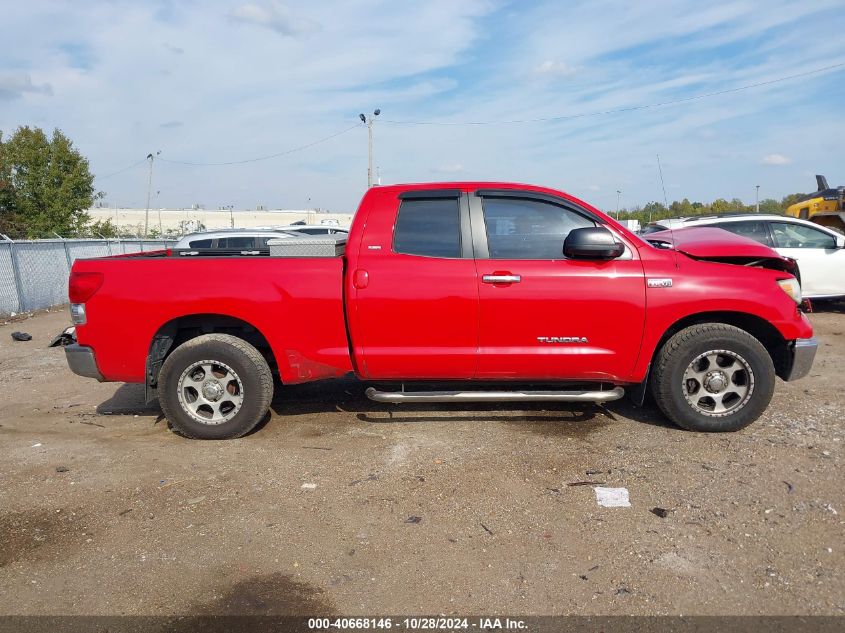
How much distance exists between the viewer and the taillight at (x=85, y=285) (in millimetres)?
4496

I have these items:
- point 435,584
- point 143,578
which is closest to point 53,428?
point 143,578

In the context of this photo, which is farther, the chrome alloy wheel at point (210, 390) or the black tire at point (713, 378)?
the chrome alloy wheel at point (210, 390)

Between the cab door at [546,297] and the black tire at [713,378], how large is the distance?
0.33m

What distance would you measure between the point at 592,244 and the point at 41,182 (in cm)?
4379

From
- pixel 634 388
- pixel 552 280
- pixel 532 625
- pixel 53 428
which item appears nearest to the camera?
pixel 532 625

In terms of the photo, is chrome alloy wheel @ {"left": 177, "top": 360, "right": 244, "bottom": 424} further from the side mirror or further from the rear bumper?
the side mirror

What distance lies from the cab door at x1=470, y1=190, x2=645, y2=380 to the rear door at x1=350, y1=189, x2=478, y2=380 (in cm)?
13

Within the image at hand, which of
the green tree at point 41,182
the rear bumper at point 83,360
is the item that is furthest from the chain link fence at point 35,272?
the green tree at point 41,182

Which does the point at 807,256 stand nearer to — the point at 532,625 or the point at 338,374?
the point at 338,374

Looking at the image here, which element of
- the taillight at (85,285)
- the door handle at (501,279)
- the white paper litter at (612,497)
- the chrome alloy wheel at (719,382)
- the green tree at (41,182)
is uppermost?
the green tree at (41,182)

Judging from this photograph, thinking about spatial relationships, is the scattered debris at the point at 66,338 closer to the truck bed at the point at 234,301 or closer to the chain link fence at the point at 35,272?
the truck bed at the point at 234,301

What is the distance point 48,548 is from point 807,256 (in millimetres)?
10422

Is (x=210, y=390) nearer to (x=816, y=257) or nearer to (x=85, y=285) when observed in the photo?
(x=85, y=285)

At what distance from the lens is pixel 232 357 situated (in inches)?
177
